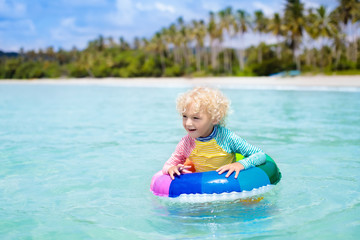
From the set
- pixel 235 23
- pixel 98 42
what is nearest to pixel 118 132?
pixel 235 23

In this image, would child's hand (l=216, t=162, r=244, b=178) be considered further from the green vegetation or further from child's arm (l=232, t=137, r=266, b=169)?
the green vegetation

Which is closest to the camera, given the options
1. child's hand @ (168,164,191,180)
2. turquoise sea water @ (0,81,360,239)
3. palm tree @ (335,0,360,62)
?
turquoise sea water @ (0,81,360,239)

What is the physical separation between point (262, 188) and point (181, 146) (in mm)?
795

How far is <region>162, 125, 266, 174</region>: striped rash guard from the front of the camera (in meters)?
3.36

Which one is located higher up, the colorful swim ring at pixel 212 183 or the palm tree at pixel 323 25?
the palm tree at pixel 323 25

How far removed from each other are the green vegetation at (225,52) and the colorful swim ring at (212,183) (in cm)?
3168

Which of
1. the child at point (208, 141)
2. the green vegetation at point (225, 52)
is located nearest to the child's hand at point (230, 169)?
the child at point (208, 141)

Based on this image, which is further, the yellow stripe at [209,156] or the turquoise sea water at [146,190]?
the yellow stripe at [209,156]

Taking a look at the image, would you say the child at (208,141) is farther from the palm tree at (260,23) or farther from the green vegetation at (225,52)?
the palm tree at (260,23)

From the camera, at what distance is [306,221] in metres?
3.03

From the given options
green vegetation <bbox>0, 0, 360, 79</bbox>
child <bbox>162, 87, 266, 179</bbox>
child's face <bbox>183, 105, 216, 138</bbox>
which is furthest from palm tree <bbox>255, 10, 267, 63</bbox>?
child's face <bbox>183, 105, 216, 138</bbox>

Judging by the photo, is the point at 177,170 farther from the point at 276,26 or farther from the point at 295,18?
the point at 276,26

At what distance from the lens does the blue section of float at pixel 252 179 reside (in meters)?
3.21

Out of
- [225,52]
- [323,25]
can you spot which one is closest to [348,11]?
[323,25]
